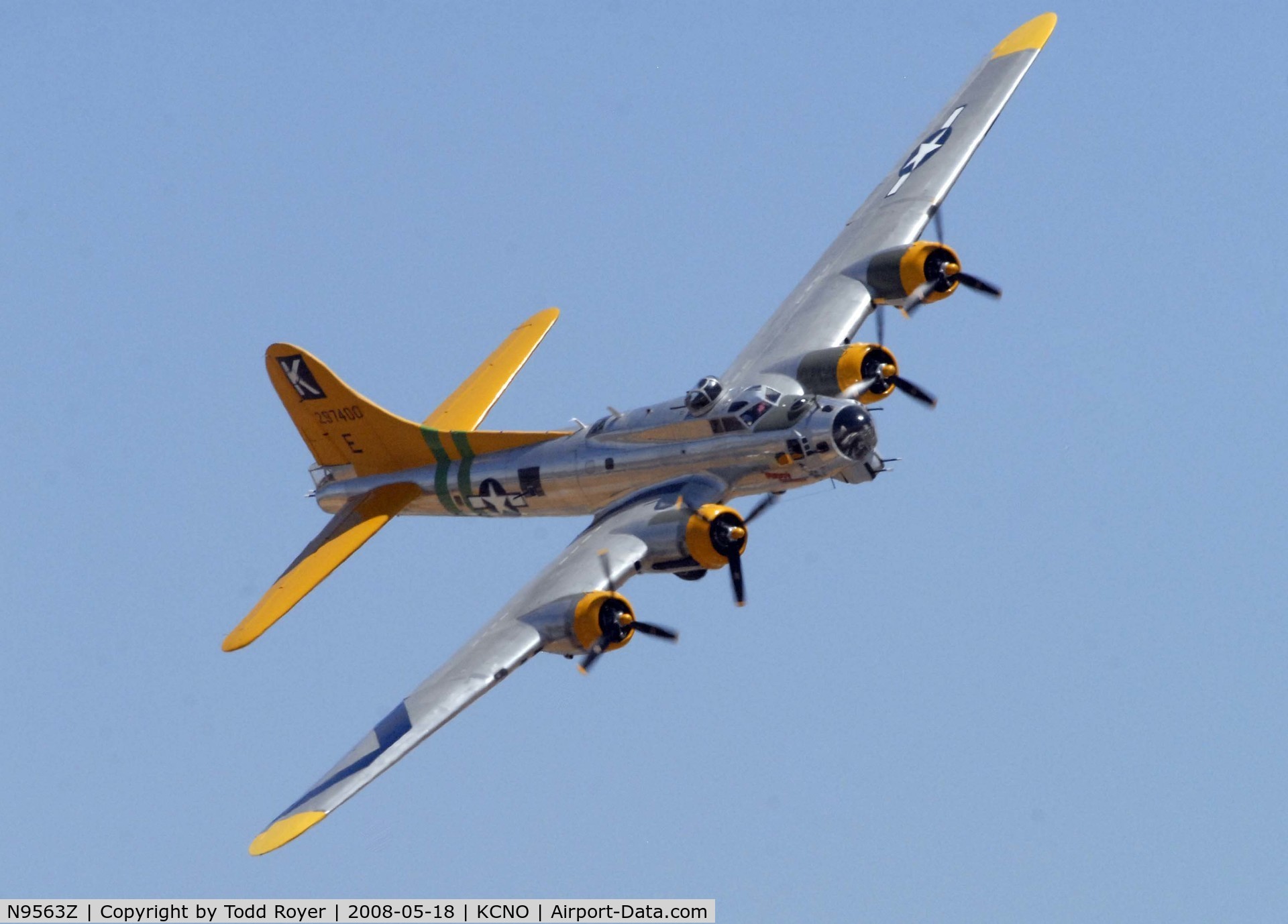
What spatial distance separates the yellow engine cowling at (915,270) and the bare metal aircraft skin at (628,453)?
49mm

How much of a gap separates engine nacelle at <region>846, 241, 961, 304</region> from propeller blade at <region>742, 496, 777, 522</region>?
24.7 feet

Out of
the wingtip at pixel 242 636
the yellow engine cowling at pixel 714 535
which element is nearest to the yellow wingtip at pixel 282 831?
the wingtip at pixel 242 636

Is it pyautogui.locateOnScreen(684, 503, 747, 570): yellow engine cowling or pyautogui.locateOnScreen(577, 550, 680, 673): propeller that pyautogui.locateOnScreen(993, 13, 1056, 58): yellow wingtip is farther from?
pyautogui.locateOnScreen(577, 550, 680, 673): propeller

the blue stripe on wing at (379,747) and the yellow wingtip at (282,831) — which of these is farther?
the blue stripe on wing at (379,747)

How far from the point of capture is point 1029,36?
2447 inches

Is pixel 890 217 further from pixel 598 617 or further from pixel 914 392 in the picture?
pixel 598 617

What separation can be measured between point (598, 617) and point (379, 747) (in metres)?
5.66

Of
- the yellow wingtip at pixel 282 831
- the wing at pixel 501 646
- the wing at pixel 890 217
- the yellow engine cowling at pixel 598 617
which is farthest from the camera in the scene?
the wing at pixel 890 217

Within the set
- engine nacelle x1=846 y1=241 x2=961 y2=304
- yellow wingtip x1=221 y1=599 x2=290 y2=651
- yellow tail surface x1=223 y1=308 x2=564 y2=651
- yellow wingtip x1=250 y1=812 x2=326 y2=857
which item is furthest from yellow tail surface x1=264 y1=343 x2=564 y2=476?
yellow wingtip x1=250 y1=812 x2=326 y2=857

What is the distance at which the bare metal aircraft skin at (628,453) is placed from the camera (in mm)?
47625

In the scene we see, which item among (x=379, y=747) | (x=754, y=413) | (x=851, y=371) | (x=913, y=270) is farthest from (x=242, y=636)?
(x=913, y=270)

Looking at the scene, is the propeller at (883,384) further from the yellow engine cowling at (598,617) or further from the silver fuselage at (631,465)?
the yellow engine cowling at (598,617)

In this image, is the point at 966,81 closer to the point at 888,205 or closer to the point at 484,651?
the point at 888,205

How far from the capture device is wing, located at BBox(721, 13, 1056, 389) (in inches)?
2152
